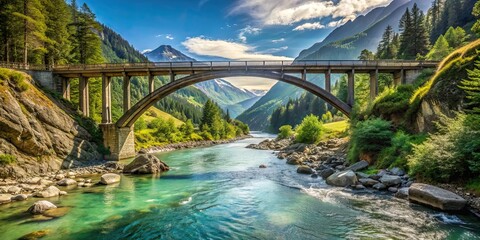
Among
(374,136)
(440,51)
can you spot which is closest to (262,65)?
(374,136)

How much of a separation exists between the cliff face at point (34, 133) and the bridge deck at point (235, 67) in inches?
221

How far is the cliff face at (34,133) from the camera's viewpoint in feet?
71.7

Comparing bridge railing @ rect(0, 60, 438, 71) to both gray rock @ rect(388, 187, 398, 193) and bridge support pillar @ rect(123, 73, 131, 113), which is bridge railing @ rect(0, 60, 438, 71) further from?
gray rock @ rect(388, 187, 398, 193)

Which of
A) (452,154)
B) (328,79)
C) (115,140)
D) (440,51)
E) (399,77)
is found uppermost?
(440,51)

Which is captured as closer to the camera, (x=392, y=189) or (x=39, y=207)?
(x=39, y=207)

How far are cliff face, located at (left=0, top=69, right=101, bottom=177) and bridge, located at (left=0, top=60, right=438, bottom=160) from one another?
4014mm

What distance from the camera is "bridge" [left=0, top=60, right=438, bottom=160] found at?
31812 millimetres

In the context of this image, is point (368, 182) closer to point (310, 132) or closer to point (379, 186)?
point (379, 186)

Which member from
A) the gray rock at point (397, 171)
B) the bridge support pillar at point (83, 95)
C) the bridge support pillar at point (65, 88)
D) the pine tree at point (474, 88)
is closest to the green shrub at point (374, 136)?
the gray rock at point (397, 171)

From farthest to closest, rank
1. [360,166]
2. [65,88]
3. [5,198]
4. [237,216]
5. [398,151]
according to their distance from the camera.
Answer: [65,88] < [360,166] < [398,151] < [5,198] < [237,216]

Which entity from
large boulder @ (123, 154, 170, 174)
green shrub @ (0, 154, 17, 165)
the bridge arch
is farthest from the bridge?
green shrub @ (0, 154, 17, 165)

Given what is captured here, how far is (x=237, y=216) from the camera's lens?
13.4m

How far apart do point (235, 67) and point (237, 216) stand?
22.0 metres

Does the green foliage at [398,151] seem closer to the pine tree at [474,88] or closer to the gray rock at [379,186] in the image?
the gray rock at [379,186]
